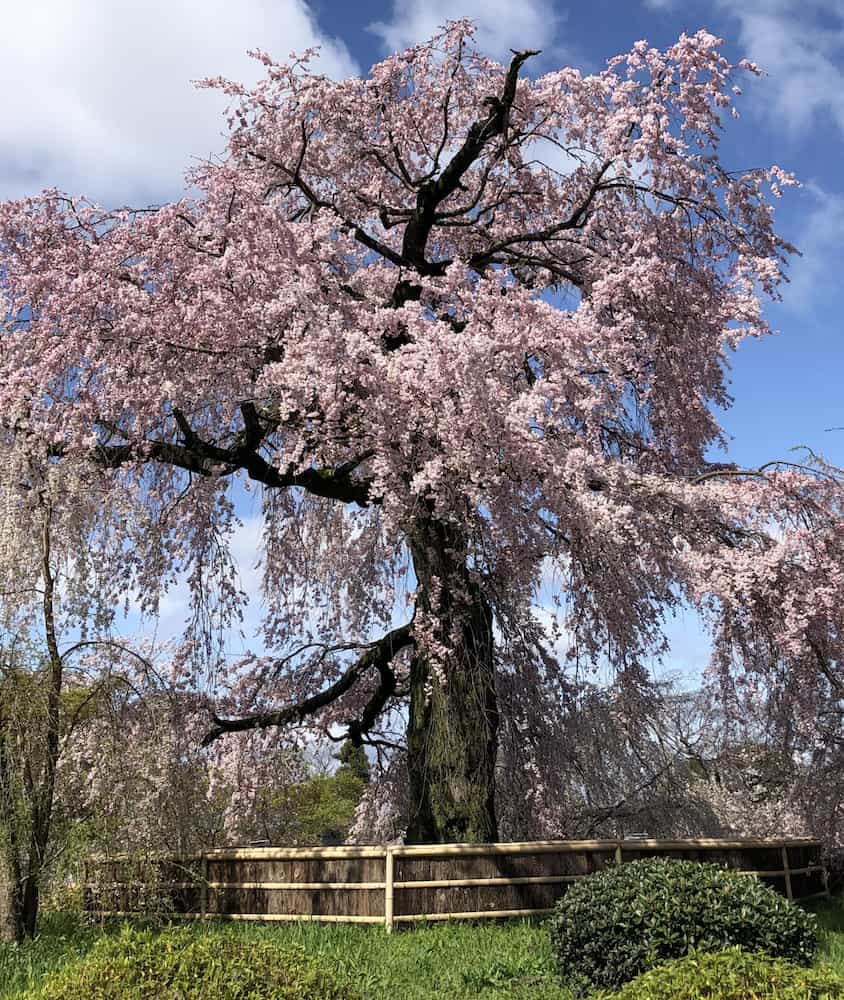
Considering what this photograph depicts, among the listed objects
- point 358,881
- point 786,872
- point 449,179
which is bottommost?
point 786,872

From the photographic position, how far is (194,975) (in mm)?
5906

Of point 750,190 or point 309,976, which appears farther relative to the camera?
point 750,190

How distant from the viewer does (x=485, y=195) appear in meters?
15.6

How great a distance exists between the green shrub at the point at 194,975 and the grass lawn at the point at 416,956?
7.07 feet

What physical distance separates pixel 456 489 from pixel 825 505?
4.33 m

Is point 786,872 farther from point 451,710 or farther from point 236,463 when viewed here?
point 236,463

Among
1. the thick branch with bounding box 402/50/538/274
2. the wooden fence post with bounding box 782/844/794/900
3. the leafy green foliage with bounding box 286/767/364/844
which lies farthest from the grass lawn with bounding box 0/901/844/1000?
the leafy green foliage with bounding box 286/767/364/844

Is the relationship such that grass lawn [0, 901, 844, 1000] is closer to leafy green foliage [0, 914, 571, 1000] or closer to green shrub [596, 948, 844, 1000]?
leafy green foliage [0, 914, 571, 1000]

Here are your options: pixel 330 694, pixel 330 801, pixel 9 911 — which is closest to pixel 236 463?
pixel 330 694

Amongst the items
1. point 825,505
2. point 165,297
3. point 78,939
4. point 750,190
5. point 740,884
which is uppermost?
point 750,190

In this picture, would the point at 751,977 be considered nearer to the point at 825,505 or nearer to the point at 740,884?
the point at 740,884

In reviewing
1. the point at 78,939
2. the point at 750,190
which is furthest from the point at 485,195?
the point at 78,939

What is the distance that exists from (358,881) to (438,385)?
5.92 m

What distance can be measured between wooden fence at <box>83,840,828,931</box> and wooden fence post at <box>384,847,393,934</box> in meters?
0.01
